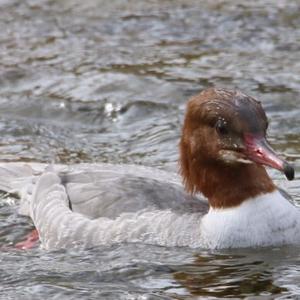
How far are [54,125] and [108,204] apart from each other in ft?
10.3

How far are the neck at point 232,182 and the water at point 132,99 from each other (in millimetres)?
380

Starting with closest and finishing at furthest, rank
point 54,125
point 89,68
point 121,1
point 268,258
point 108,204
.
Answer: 1. point 268,258
2. point 108,204
3. point 54,125
4. point 89,68
5. point 121,1

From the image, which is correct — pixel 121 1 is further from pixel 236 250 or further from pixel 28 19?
pixel 236 250

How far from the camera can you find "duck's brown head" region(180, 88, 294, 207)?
8117 millimetres

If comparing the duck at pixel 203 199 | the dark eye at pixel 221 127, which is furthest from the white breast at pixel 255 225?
the dark eye at pixel 221 127

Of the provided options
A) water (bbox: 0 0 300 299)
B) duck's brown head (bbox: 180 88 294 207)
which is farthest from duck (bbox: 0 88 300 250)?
water (bbox: 0 0 300 299)

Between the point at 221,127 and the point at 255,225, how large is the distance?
0.73 meters

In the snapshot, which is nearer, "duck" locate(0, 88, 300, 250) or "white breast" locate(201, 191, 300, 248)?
"duck" locate(0, 88, 300, 250)

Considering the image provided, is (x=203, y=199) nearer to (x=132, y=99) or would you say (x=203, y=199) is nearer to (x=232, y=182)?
(x=232, y=182)

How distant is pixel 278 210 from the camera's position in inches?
329

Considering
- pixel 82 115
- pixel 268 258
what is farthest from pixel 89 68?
pixel 268 258

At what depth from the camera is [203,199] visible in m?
8.89

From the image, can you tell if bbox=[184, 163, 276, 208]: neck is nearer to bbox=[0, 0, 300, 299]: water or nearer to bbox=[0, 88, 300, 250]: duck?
bbox=[0, 88, 300, 250]: duck

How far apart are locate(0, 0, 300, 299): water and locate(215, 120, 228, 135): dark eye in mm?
847
